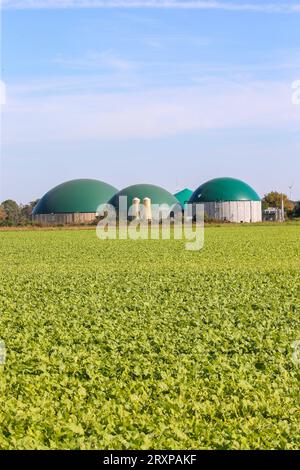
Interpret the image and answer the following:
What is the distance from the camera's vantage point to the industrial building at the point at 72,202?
88250 millimetres

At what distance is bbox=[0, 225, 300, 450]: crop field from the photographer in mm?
7586

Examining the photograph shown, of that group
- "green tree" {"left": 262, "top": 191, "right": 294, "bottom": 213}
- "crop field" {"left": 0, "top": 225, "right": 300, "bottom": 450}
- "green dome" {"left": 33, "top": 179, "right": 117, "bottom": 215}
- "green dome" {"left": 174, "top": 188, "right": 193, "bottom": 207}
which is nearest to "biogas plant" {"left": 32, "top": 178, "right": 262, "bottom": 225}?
"green dome" {"left": 33, "top": 179, "right": 117, "bottom": 215}

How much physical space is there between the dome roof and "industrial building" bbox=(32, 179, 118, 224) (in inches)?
90.7

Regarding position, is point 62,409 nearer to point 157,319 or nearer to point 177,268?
point 157,319

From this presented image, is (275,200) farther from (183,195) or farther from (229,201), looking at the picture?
(229,201)

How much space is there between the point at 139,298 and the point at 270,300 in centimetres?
272

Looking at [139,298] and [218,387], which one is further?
[139,298]

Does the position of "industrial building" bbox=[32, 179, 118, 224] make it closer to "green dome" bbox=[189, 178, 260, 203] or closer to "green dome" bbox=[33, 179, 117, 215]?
"green dome" bbox=[33, 179, 117, 215]

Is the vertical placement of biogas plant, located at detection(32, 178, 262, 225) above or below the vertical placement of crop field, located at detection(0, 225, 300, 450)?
above

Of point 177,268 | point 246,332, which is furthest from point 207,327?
point 177,268

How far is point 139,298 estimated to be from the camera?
17.3m

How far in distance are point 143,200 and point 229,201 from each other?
377 inches

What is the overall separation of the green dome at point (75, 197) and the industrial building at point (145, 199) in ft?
7.20

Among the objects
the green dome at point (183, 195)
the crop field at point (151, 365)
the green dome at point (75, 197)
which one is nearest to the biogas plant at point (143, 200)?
the green dome at point (75, 197)
